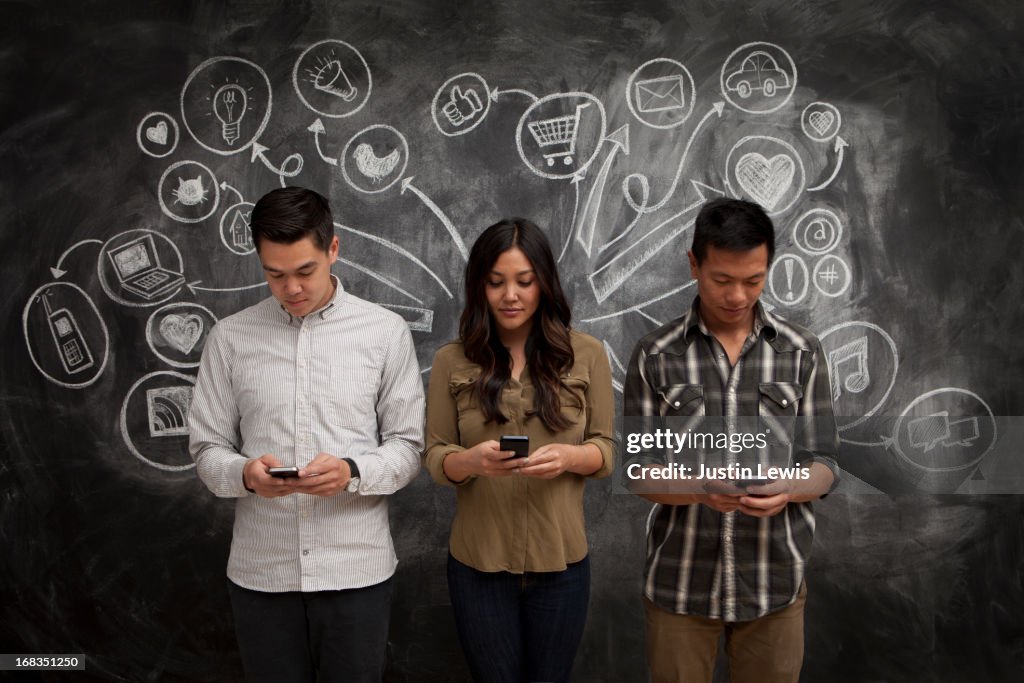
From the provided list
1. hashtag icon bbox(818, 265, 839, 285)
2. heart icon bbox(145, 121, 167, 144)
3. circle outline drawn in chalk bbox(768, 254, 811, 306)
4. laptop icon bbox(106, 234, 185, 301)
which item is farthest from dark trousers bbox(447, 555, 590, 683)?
heart icon bbox(145, 121, 167, 144)

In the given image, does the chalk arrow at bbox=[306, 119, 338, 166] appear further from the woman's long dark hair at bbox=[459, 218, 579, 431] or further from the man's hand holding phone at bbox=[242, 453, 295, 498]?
the man's hand holding phone at bbox=[242, 453, 295, 498]

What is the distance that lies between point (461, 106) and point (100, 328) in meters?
1.48

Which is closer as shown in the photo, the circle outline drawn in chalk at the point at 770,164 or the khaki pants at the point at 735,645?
the khaki pants at the point at 735,645

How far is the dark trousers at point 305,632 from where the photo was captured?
2.02 meters

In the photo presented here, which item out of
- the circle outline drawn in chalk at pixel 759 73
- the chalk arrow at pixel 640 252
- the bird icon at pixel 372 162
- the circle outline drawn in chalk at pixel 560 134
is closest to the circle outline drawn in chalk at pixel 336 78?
the bird icon at pixel 372 162

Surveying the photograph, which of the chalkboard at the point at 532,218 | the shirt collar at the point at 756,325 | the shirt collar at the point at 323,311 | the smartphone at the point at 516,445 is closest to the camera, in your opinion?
the smartphone at the point at 516,445

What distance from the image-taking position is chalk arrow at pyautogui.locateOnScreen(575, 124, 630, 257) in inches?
111

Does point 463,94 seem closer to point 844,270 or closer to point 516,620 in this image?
point 844,270

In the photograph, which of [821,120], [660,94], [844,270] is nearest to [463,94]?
[660,94]

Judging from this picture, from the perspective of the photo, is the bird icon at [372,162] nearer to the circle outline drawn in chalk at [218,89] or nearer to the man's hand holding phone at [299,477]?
the circle outline drawn in chalk at [218,89]

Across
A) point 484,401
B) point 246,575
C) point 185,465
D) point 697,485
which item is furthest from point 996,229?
point 185,465

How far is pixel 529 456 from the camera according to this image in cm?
191

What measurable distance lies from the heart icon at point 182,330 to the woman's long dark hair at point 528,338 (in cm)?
124

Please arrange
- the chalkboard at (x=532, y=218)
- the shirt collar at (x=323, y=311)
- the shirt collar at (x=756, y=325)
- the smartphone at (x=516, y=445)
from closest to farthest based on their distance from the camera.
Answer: the smartphone at (x=516, y=445), the shirt collar at (x=756, y=325), the shirt collar at (x=323, y=311), the chalkboard at (x=532, y=218)
